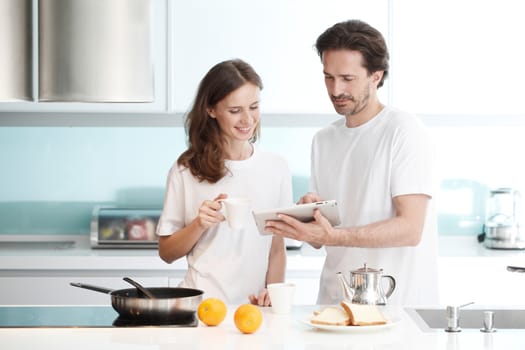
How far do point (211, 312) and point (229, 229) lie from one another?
22.8 inches

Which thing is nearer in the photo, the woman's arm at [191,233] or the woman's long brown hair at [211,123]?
the woman's arm at [191,233]

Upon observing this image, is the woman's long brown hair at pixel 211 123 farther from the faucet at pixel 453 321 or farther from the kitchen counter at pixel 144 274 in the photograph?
the kitchen counter at pixel 144 274

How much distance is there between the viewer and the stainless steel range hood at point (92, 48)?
2213 millimetres

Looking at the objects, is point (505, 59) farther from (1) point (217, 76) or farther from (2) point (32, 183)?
(2) point (32, 183)

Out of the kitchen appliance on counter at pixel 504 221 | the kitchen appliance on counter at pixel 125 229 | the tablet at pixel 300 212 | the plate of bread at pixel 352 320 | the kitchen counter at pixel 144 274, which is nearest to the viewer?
the plate of bread at pixel 352 320

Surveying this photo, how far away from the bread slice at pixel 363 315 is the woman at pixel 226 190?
0.60 meters

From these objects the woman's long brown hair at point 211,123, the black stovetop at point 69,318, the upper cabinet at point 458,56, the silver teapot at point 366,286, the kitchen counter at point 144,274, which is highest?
the upper cabinet at point 458,56

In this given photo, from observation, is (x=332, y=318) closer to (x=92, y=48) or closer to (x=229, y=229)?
(x=229, y=229)

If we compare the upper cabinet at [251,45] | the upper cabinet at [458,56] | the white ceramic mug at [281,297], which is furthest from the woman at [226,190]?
the upper cabinet at [458,56]

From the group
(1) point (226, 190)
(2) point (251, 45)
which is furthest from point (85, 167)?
(1) point (226, 190)

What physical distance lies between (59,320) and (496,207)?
2.84 meters

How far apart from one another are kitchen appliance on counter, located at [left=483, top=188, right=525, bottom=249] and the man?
159cm

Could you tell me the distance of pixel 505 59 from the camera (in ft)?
14.5

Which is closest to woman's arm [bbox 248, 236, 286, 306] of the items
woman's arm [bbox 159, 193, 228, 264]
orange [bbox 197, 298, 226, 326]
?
woman's arm [bbox 159, 193, 228, 264]
